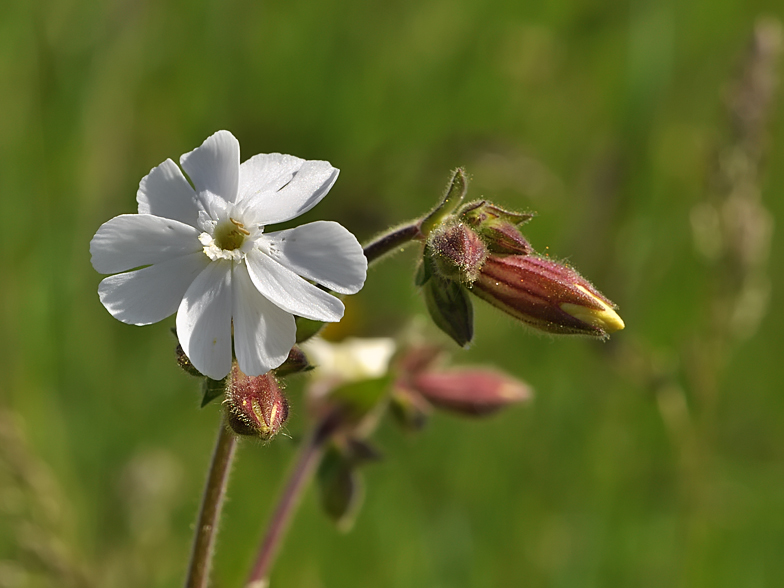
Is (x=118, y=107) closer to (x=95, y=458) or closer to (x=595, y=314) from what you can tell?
(x=95, y=458)

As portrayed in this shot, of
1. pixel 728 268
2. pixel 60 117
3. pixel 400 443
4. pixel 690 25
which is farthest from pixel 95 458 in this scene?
pixel 690 25

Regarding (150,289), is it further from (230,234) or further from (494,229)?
(494,229)

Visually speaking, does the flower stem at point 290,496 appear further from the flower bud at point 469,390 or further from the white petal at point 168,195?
the white petal at point 168,195

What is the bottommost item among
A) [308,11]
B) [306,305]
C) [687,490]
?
[687,490]

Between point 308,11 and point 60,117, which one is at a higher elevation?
point 308,11

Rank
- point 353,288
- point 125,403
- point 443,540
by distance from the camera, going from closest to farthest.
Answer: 1. point 353,288
2. point 443,540
3. point 125,403

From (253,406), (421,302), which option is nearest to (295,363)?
(253,406)
